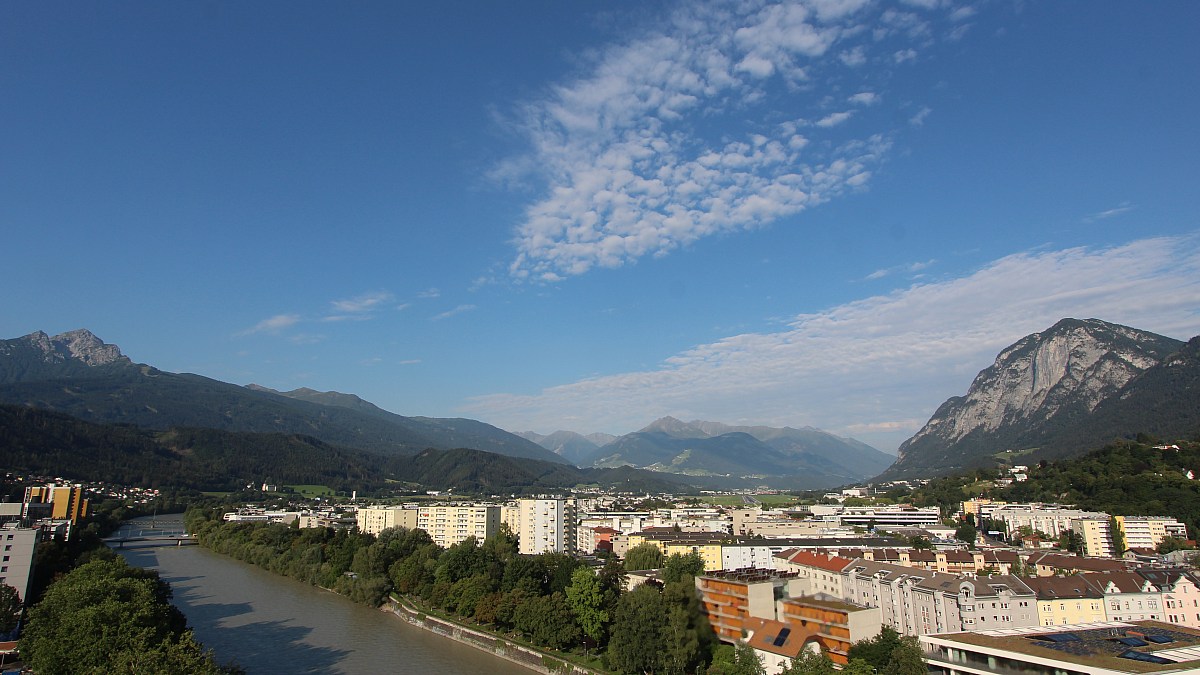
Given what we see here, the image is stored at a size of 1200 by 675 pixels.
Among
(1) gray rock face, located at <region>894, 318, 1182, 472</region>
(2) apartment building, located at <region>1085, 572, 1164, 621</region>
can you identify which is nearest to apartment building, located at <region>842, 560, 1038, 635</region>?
(2) apartment building, located at <region>1085, 572, 1164, 621</region>

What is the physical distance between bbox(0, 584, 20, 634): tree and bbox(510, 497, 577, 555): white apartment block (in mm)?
16589

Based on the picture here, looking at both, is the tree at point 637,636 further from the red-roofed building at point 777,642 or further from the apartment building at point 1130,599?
the apartment building at point 1130,599

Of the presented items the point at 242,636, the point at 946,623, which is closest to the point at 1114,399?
the point at 946,623

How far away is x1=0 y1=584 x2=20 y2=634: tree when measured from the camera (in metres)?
13.6

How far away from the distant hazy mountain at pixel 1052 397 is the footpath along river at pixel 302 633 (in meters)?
51.4

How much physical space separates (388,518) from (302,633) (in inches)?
757

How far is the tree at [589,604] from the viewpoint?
13953 millimetres

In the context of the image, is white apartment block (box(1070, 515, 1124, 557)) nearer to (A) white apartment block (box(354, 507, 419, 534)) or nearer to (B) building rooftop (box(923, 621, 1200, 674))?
(B) building rooftop (box(923, 621, 1200, 674))

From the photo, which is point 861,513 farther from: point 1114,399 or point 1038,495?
point 1114,399

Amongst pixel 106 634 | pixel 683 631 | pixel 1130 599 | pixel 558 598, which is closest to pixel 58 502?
pixel 106 634

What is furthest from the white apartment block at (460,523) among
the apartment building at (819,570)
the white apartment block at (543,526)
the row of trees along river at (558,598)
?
the apartment building at (819,570)

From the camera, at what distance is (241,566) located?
27.7 meters

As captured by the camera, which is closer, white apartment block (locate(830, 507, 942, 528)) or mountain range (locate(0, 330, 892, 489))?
white apartment block (locate(830, 507, 942, 528))

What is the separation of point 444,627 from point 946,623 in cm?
1040
